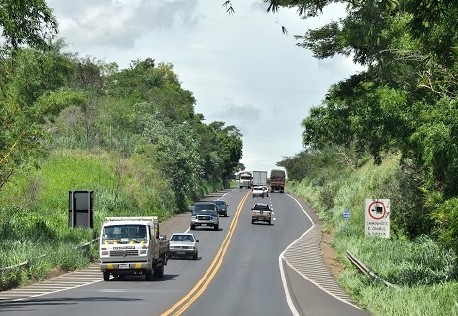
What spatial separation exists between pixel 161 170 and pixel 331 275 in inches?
1811

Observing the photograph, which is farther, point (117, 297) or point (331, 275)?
point (331, 275)

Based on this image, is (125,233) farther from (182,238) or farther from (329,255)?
(329,255)

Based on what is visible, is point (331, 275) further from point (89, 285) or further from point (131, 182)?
point (131, 182)

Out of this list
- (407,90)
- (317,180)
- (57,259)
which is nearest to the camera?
(407,90)

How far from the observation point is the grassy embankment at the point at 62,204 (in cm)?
3562

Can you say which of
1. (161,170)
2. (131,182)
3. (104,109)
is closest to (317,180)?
(104,109)

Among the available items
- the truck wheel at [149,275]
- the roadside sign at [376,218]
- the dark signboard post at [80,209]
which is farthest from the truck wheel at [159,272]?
the roadside sign at [376,218]

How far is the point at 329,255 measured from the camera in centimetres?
5012

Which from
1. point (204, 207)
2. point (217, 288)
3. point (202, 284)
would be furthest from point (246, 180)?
point (217, 288)

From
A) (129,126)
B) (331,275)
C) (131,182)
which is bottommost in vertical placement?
(331,275)

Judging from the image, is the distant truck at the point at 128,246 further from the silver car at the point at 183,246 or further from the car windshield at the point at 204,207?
the car windshield at the point at 204,207

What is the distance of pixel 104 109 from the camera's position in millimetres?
108250

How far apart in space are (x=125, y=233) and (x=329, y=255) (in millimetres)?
20367

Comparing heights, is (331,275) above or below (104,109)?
below
